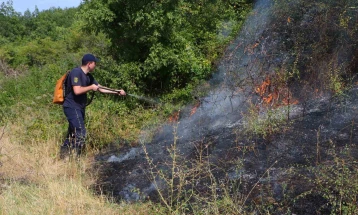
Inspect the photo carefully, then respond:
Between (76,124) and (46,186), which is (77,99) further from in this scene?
(46,186)

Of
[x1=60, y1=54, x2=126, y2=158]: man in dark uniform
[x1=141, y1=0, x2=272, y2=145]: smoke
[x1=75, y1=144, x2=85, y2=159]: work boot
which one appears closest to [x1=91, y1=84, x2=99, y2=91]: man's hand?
[x1=60, y1=54, x2=126, y2=158]: man in dark uniform

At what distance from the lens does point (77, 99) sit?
6543 millimetres

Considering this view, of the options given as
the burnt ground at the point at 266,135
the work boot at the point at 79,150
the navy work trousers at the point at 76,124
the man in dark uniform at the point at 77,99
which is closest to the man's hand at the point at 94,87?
the man in dark uniform at the point at 77,99

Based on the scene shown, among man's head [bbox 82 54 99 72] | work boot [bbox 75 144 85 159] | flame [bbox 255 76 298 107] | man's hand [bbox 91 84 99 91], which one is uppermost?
man's head [bbox 82 54 99 72]

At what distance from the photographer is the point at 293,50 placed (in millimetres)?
8516

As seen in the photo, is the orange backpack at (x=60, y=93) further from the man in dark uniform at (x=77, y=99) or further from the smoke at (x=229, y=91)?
the smoke at (x=229, y=91)

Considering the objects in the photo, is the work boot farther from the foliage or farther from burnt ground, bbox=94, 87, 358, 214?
the foliage

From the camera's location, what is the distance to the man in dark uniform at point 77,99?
635cm

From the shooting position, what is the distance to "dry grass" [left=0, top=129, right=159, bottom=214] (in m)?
4.50

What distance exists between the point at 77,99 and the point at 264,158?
111 inches

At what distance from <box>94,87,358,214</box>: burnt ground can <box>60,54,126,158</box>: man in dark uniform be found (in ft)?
1.74

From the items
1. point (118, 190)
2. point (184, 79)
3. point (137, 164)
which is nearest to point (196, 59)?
point (184, 79)

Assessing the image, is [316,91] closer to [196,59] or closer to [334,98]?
[334,98]

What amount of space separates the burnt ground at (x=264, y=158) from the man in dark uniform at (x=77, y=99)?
530mm
